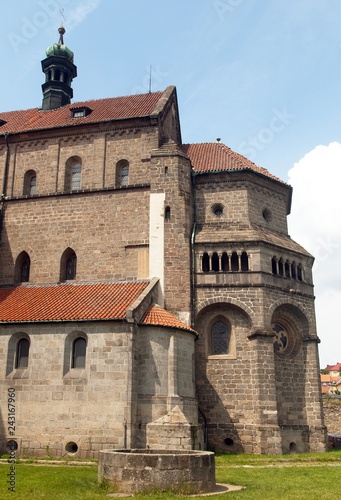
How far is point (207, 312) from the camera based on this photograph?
83.5 feet

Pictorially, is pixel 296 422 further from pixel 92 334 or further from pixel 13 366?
pixel 13 366

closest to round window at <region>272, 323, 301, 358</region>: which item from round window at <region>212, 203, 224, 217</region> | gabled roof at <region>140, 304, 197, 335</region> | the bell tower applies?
gabled roof at <region>140, 304, 197, 335</region>

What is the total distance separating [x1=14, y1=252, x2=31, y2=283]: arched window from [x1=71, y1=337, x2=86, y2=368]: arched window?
7898 millimetres

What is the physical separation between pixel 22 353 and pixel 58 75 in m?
24.6

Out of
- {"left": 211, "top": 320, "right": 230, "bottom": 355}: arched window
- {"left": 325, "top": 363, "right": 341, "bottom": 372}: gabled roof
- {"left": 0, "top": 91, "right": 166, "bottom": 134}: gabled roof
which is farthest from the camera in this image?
{"left": 325, "top": 363, "right": 341, "bottom": 372}: gabled roof

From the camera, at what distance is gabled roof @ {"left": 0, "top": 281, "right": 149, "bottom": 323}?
21.4 meters

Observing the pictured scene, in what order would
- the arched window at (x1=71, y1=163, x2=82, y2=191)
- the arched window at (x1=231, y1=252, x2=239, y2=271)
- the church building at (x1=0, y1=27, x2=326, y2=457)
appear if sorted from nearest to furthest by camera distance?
the church building at (x1=0, y1=27, x2=326, y2=457), the arched window at (x1=231, y1=252, x2=239, y2=271), the arched window at (x1=71, y1=163, x2=82, y2=191)

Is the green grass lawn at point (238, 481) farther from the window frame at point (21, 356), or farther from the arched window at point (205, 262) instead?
the arched window at point (205, 262)

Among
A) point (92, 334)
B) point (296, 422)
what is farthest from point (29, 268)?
point (296, 422)

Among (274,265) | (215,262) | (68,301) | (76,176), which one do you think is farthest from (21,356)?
(274,265)

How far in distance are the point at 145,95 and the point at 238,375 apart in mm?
19425

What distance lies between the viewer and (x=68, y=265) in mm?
27594

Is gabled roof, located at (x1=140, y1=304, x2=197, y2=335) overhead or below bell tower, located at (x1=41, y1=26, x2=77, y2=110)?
below

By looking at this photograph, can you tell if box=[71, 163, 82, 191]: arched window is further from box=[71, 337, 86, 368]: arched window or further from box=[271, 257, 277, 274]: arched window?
box=[271, 257, 277, 274]: arched window
